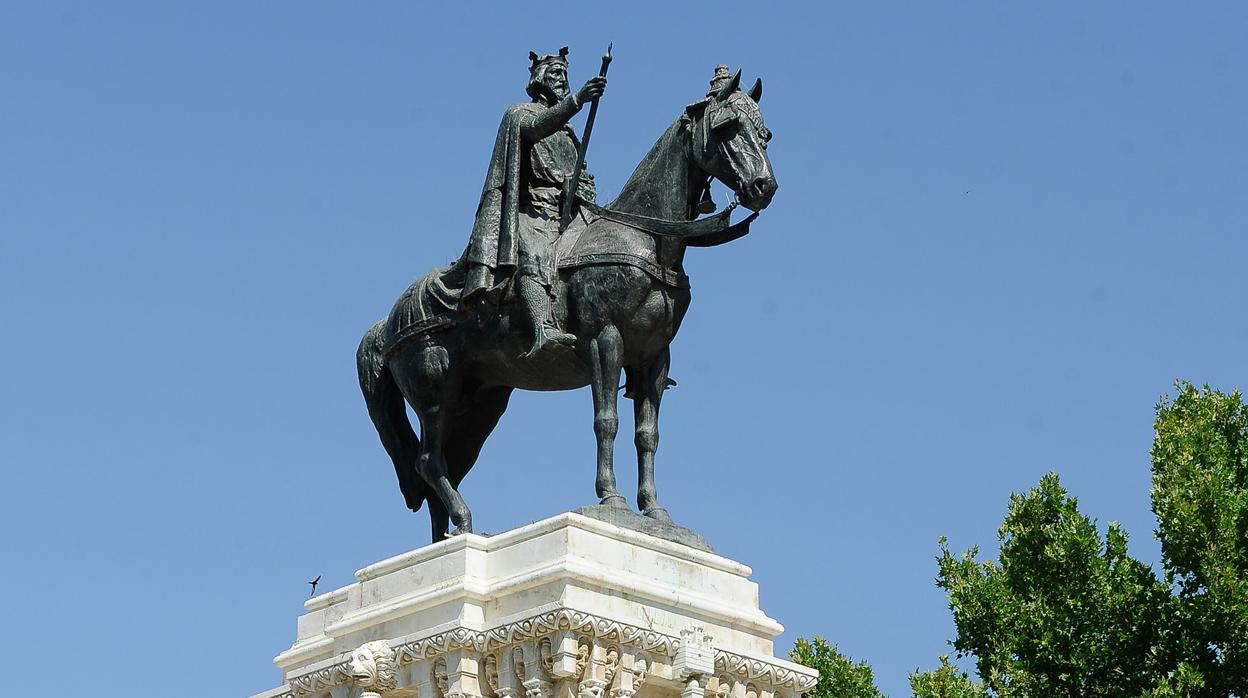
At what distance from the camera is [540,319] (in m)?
19.9

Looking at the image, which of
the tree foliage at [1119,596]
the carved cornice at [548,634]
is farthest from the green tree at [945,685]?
the carved cornice at [548,634]

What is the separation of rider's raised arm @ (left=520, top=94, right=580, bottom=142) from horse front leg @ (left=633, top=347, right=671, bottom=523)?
221cm

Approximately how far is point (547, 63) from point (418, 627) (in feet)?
17.6

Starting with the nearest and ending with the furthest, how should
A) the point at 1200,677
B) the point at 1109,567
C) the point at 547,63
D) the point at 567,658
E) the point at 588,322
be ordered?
the point at 567,658
the point at 588,322
the point at 547,63
the point at 1200,677
the point at 1109,567

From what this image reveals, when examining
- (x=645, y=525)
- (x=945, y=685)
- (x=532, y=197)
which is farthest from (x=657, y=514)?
(x=945, y=685)

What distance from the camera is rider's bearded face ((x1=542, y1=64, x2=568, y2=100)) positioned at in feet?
69.5

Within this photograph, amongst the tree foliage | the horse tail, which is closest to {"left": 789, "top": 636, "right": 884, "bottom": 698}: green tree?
the tree foliage

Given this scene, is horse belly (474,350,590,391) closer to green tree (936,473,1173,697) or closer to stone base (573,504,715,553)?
stone base (573,504,715,553)

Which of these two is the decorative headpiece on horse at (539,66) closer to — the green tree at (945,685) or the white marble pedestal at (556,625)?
the white marble pedestal at (556,625)

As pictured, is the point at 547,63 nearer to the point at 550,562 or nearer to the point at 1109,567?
the point at 550,562

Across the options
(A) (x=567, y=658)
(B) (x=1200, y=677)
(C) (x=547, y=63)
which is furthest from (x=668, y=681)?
(B) (x=1200, y=677)

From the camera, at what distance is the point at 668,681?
18922mm

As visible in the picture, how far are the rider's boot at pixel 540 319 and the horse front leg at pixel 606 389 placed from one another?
26 centimetres

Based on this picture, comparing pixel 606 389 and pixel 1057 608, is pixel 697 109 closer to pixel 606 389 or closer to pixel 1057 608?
pixel 606 389
